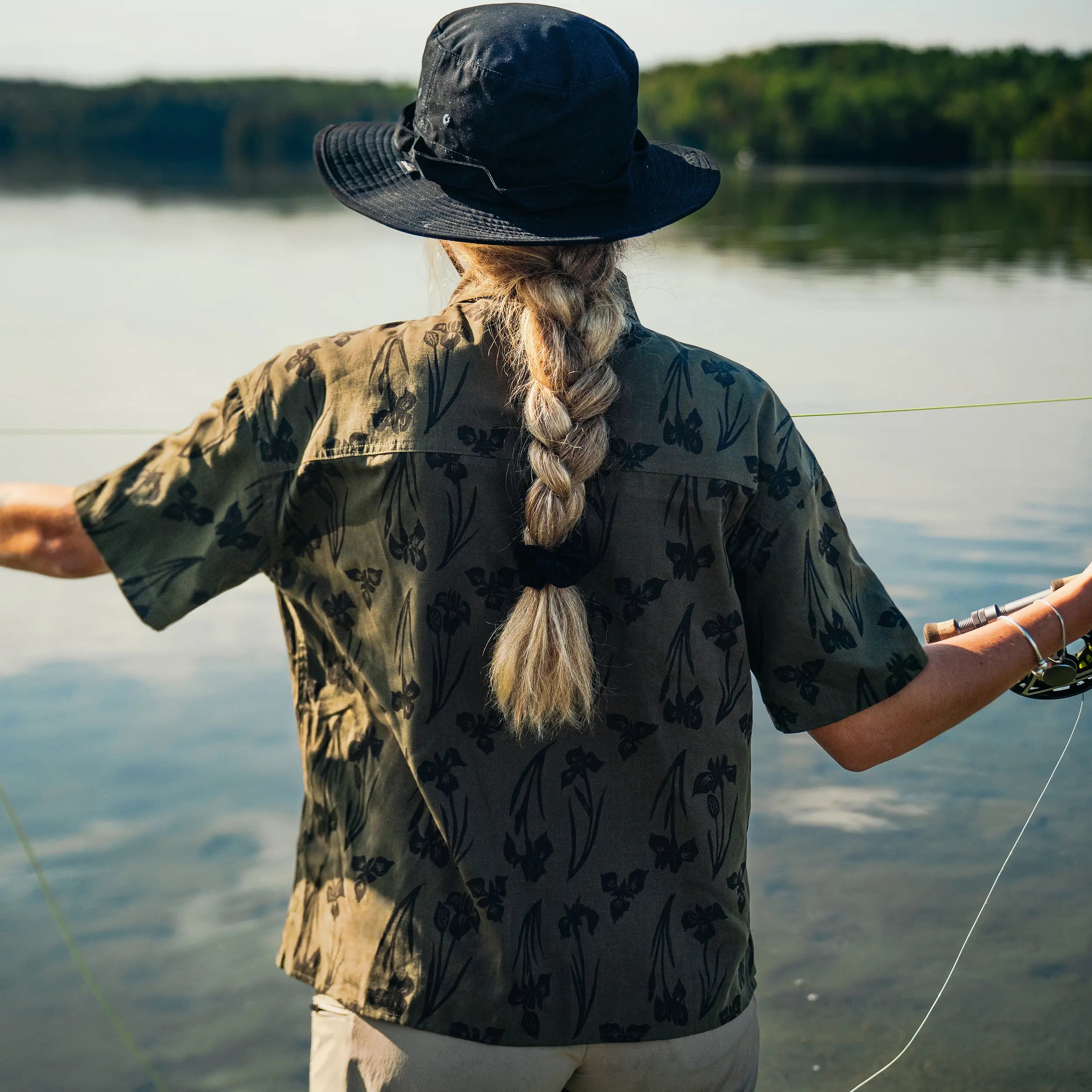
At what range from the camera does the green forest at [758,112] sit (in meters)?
17.3

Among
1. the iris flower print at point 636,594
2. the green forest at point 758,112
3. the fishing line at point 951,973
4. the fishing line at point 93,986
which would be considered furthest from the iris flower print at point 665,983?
the green forest at point 758,112

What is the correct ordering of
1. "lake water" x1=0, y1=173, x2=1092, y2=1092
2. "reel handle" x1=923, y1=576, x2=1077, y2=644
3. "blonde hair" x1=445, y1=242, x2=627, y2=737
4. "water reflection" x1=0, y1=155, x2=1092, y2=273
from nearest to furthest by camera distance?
"blonde hair" x1=445, y1=242, x2=627, y2=737 → "reel handle" x1=923, y1=576, x2=1077, y2=644 → "lake water" x1=0, y1=173, x2=1092, y2=1092 → "water reflection" x1=0, y1=155, x2=1092, y2=273

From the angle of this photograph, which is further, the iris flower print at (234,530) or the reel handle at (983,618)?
the reel handle at (983,618)

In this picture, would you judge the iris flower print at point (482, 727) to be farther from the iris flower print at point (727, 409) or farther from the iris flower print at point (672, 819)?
the iris flower print at point (727, 409)

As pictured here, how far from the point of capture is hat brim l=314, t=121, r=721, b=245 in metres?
0.83

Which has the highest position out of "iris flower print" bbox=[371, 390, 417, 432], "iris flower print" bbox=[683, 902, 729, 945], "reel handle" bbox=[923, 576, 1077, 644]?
"iris flower print" bbox=[371, 390, 417, 432]

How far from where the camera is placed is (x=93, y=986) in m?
2.10

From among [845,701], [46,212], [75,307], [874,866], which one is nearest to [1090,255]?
[75,307]

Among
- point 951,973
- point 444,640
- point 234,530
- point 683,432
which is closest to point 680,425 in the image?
point 683,432

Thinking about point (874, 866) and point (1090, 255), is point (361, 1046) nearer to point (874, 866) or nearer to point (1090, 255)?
point (874, 866)

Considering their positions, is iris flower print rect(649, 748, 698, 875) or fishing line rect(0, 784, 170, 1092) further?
fishing line rect(0, 784, 170, 1092)

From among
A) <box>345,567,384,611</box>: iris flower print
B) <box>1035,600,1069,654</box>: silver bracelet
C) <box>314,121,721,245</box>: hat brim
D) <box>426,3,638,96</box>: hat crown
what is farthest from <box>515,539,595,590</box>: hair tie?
<box>1035,600,1069,654</box>: silver bracelet

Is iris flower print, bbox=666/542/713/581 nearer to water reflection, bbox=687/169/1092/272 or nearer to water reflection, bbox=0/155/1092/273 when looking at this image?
water reflection, bbox=0/155/1092/273

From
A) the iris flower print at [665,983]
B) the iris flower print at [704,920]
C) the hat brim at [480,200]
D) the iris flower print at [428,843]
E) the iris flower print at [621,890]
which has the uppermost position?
the hat brim at [480,200]
